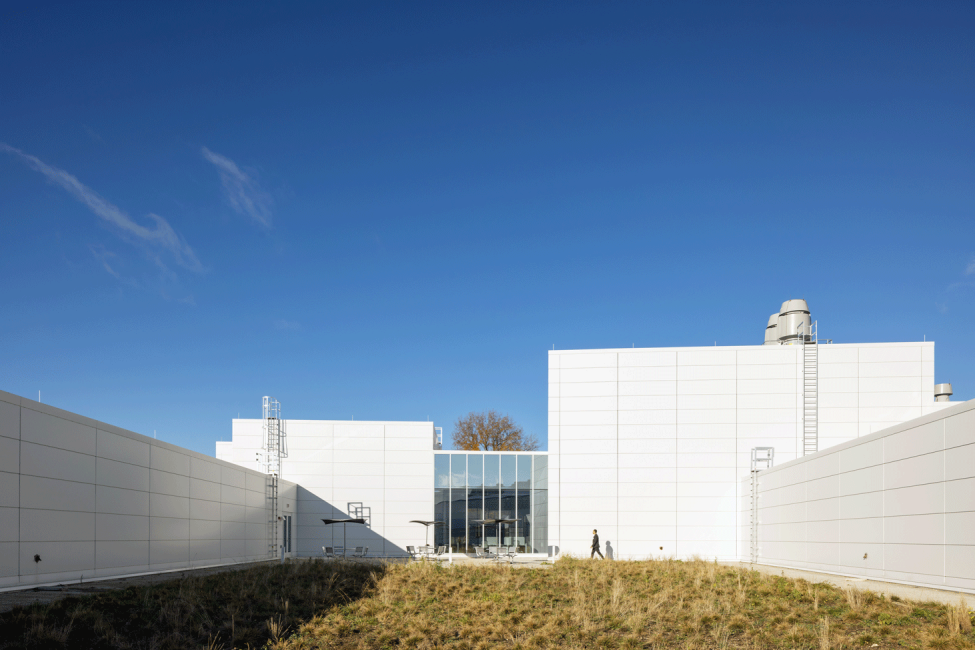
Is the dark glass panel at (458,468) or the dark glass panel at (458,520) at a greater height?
the dark glass panel at (458,468)

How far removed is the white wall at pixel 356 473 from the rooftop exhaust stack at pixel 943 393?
95.3 feet

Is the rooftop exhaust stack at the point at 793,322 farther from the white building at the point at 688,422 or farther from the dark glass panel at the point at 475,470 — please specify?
the dark glass panel at the point at 475,470

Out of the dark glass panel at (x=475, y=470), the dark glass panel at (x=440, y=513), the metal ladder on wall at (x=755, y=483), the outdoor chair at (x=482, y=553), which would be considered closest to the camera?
the metal ladder on wall at (x=755, y=483)

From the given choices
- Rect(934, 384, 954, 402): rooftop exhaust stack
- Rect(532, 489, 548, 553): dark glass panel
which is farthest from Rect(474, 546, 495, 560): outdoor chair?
Rect(934, 384, 954, 402): rooftop exhaust stack

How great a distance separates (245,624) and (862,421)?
30907 millimetres

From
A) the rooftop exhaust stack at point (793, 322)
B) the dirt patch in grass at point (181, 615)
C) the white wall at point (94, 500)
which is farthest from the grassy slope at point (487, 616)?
the rooftop exhaust stack at point (793, 322)

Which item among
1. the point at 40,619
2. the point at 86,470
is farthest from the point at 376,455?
the point at 40,619

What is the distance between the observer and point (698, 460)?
35.6 metres

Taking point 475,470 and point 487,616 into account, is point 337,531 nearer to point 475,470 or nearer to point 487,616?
point 475,470

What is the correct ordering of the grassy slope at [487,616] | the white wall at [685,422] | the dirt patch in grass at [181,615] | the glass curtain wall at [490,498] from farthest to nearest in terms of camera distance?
the glass curtain wall at [490,498]
the white wall at [685,422]
the grassy slope at [487,616]
the dirt patch in grass at [181,615]

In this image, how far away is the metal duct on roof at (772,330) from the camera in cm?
4132

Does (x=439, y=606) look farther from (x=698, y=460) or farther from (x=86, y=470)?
(x=698, y=460)

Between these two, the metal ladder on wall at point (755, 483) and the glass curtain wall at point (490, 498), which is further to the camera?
the glass curtain wall at point (490, 498)

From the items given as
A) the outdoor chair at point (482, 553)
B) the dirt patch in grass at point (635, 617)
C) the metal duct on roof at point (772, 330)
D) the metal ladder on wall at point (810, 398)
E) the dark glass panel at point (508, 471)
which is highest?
the metal duct on roof at point (772, 330)
